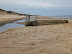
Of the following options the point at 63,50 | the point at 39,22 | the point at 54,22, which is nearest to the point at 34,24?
the point at 39,22

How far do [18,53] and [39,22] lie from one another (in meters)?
14.5

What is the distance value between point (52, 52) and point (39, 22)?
1441 cm

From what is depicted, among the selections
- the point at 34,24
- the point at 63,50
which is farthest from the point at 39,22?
the point at 63,50

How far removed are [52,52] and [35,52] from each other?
2.38 ft

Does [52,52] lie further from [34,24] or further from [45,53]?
[34,24]

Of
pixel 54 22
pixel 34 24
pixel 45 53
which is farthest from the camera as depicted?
pixel 54 22

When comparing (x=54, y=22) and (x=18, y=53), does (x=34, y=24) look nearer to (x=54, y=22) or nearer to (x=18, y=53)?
(x=54, y=22)

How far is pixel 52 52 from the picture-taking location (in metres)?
6.11

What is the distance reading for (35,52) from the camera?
20.4ft

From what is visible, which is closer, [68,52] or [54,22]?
[68,52]

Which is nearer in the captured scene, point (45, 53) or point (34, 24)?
point (45, 53)

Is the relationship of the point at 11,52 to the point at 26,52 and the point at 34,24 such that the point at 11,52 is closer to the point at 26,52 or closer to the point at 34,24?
the point at 26,52

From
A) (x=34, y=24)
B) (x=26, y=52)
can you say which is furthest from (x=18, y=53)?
(x=34, y=24)

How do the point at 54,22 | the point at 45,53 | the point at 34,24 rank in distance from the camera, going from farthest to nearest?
1. the point at 54,22
2. the point at 34,24
3. the point at 45,53
